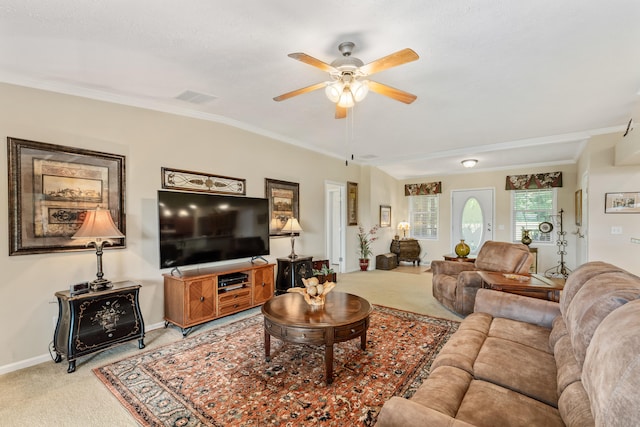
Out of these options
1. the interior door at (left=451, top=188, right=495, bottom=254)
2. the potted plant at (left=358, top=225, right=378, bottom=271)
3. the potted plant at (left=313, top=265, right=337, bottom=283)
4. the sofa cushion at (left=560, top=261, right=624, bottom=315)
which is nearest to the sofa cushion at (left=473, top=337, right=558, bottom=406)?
the sofa cushion at (left=560, top=261, right=624, bottom=315)

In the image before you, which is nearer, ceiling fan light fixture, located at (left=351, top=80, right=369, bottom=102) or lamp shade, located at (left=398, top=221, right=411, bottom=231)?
ceiling fan light fixture, located at (left=351, top=80, right=369, bottom=102)

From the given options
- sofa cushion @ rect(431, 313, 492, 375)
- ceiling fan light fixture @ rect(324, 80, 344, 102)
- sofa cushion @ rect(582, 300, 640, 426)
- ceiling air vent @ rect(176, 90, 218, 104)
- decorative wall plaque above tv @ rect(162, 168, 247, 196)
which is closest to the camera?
sofa cushion @ rect(582, 300, 640, 426)

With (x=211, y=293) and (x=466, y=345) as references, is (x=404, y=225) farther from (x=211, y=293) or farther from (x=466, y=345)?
Answer: (x=466, y=345)

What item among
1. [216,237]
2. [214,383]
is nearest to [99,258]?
[216,237]

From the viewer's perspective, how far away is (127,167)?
322cm

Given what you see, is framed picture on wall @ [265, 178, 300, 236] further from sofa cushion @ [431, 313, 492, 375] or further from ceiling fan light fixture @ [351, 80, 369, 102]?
sofa cushion @ [431, 313, 492, 375]

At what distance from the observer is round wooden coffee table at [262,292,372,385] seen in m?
2.22

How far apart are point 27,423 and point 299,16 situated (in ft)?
10.2

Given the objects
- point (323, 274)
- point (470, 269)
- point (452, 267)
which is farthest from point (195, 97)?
point (470, 269)

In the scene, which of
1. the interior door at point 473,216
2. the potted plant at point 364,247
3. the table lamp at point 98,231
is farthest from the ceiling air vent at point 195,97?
the interior door at point 473,216

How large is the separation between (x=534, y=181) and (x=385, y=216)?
10.8 ft


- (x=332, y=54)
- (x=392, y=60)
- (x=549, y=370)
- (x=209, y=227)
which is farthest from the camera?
(x=209, y=227)

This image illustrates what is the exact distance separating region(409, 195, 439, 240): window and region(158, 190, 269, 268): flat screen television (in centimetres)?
525

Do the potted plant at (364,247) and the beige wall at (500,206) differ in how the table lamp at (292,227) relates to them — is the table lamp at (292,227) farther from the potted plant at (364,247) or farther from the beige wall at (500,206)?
the beige wall at (500,206)
